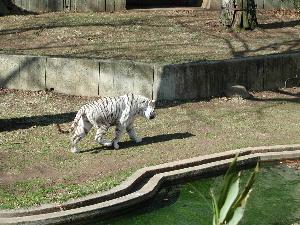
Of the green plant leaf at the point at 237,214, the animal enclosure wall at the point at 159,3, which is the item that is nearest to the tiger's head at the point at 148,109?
the green plant leaf at the point at 237,214

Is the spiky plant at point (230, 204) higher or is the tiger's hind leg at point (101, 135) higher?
the spiky plant at point (230, 204)

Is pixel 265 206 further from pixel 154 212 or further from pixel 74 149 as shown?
pixel 74 149

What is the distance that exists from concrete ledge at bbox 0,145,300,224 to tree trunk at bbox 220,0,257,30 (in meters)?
7.04

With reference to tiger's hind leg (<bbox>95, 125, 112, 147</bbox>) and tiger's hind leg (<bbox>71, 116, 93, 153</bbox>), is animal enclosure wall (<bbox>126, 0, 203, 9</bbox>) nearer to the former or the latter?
tiger's hind leg (<bbox>95, 125, 112, 147</bbox>)

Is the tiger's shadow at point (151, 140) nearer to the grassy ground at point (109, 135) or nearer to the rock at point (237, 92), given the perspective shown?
the grassy ground at point (109, 135)

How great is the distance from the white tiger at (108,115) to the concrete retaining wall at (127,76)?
279 centimetres

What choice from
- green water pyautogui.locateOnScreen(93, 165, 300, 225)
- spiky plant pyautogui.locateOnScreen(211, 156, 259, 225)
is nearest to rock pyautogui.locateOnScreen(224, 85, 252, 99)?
green water pyautogui.locateOnScreen(93, 165, 300, 225)

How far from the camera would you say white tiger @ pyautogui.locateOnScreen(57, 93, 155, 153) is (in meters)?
9.33

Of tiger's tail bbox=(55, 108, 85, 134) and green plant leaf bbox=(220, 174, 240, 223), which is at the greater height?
green plant leaf bbox=(220, 174, 240, 223)

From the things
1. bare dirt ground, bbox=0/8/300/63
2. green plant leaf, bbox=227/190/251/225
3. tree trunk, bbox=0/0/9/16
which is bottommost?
green plant leaf, bbox=227/190/251/225

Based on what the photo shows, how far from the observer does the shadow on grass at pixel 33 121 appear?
1071cm

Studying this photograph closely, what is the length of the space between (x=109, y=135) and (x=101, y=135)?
885mm

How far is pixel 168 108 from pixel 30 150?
3.17m

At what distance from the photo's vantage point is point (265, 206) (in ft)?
27.3
